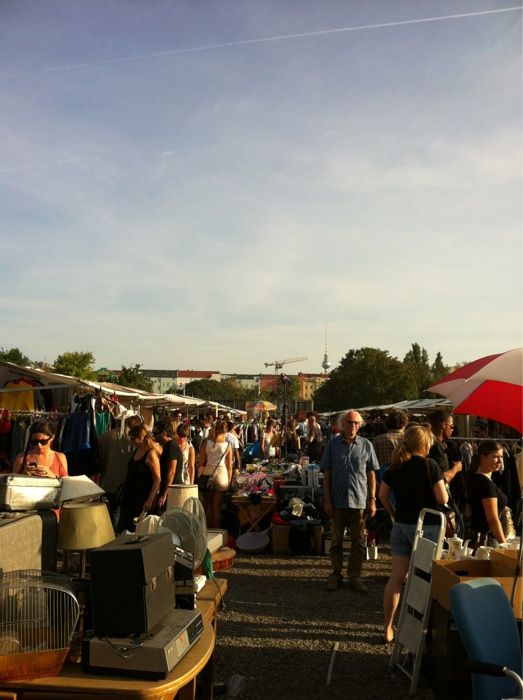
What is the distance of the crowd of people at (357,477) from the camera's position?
4984 millimetres

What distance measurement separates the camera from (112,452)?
8.22 m

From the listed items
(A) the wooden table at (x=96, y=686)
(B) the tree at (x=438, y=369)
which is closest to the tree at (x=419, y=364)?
(B) the tree at (x=438, y=369)

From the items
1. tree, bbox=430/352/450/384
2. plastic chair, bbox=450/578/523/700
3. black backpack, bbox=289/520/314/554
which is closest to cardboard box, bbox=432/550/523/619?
plastic chair, bbox=450/578/523/700

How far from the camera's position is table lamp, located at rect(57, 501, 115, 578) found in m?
3.55

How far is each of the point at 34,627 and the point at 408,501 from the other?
123 inches

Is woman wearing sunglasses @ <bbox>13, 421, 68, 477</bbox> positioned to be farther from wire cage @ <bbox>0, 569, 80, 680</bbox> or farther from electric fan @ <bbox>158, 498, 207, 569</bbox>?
wire cage @ <bbox>0, 569, 80, 680</bbox>

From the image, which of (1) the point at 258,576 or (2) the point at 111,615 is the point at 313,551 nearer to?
(1) the point at 258,576

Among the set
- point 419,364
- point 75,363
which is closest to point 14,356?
point 75,363

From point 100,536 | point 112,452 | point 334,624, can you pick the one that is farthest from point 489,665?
point 112,452

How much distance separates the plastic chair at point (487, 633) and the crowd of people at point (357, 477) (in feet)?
5.63

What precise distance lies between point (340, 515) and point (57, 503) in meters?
3.81

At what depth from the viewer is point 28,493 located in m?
3.34

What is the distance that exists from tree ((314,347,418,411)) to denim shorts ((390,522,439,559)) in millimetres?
58639

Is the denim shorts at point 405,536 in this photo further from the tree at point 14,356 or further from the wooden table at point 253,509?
the tree at point 14,356
